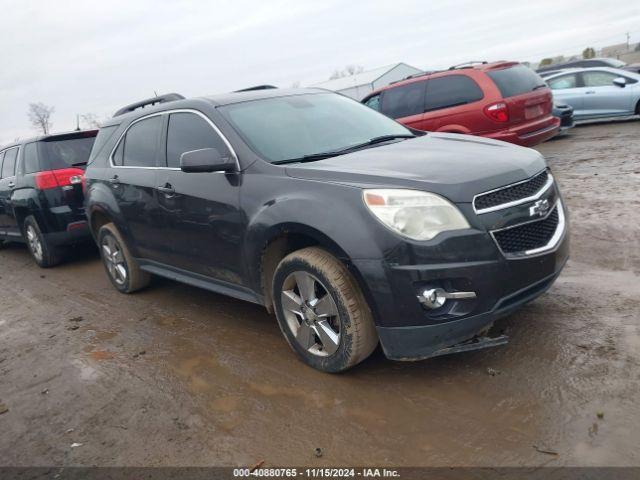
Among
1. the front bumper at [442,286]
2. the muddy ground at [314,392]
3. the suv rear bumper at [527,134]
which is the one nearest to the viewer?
the muddy ground at [314,392]

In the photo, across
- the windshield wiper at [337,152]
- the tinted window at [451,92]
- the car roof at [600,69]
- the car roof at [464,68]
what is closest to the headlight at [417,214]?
the windshield wiper at [337,152]

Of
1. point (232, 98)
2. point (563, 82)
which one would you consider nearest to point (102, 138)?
point (232, 98)

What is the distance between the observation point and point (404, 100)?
932 centimetres

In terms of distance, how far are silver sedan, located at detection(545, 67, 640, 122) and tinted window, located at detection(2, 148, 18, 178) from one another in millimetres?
11930

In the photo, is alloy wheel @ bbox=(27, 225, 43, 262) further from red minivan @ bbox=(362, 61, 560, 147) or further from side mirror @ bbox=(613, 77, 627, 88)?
side mirror @ bbox=(613, 77, 627, 88)

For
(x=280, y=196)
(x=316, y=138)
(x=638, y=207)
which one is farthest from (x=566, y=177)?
(x=280, y=196)

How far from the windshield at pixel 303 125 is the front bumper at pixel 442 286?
1234mm

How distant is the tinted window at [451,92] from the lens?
8508 mm

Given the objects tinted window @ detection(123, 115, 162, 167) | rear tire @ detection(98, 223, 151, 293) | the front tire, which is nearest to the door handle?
tinted window @ detection(123, 115, 162, 167)

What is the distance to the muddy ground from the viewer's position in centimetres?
268

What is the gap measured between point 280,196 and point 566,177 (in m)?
6.40

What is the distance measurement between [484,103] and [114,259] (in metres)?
5.72

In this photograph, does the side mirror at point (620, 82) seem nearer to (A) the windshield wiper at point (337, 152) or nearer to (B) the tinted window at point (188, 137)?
(A) the windshield wiper at point (337, 152)

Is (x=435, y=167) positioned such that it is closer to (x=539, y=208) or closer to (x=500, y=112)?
(x=539, y=208)
